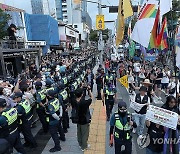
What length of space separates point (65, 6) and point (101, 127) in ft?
351

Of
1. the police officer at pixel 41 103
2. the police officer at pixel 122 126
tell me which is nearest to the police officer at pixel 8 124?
the police officer at pixel 41 103

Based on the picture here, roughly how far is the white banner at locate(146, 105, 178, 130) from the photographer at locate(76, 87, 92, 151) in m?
1.74

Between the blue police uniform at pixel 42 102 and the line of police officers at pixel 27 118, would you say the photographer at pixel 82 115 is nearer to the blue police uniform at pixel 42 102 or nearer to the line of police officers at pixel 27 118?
the line of police officers at pixel 27 118

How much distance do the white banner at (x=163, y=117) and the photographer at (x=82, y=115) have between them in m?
1.74

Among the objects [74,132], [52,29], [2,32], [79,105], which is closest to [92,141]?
[74,132]

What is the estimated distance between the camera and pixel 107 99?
7.98m

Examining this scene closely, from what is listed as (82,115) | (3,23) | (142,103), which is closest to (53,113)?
(82,115)

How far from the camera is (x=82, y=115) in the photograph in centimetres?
553

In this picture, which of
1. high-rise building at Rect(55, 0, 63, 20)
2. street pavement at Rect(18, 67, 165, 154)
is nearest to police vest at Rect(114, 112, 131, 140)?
street pavement at Rect(18, 67, 165, 154)

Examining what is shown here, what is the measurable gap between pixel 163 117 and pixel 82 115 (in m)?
2.17

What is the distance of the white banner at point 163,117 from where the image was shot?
3.92 metres

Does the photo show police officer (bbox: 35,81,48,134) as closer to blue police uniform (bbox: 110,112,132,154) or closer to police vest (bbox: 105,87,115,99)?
police vest (bbox: 105,87,115,99)

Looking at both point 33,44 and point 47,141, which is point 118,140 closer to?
point 47,141

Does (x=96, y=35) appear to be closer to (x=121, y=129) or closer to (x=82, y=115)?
(x=82, y=115)
